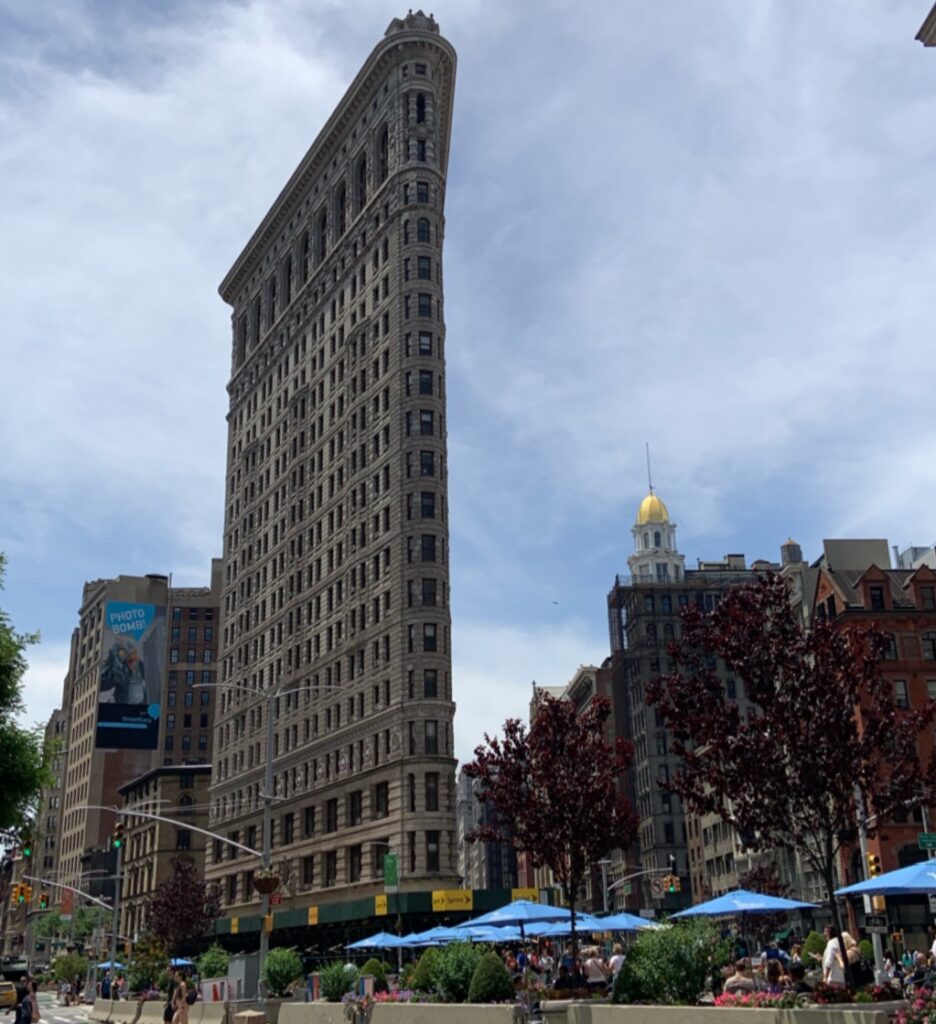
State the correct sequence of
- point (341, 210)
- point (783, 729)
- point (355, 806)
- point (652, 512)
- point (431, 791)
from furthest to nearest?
point (652, 512), point (341, 210), point (355, 806), point (431, 791), point (783, 729)

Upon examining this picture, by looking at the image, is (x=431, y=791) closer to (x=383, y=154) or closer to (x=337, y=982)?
(x=337, y=982)

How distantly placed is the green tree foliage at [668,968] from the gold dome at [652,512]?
6226 inches

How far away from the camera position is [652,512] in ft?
585

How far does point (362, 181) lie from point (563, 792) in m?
73.2

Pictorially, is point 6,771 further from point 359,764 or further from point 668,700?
point 359,764

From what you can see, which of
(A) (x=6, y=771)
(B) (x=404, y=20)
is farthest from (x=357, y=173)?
(A) (x=6, y=771)

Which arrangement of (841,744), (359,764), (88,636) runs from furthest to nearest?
(88,636) → (359,764) → (841,744)

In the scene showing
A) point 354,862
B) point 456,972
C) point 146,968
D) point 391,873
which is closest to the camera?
point 456,972

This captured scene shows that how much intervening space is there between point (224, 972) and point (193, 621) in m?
132

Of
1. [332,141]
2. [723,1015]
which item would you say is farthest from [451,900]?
[332,141]

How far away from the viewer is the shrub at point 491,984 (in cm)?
2528

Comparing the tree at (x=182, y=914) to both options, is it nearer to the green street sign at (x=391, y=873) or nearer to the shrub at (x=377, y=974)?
the green street sign at (x=391, y=873)

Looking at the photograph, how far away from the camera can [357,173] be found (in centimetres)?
9506

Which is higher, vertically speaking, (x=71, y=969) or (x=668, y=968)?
(x=668, y=968)
